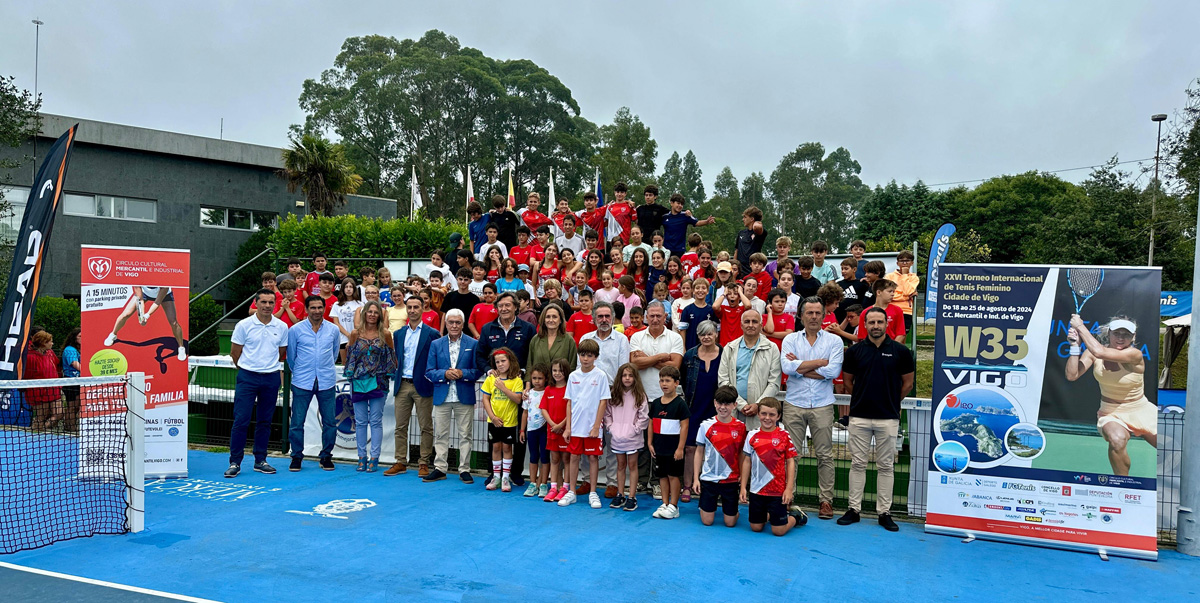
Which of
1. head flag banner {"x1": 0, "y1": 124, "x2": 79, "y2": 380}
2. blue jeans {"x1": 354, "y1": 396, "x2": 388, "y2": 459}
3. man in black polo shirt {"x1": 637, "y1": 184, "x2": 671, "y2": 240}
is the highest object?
man in black polo shirt {"x1": 637, "y1": 184, "x2": 671, "y2": 240}

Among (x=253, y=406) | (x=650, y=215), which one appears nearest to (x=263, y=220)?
(x=650, y=215)

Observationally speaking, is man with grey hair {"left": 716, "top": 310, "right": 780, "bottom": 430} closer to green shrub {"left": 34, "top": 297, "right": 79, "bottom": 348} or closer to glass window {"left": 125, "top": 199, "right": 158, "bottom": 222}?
green shrub {"left": 34, "top": 297, "right": 79, "bottom": 348}

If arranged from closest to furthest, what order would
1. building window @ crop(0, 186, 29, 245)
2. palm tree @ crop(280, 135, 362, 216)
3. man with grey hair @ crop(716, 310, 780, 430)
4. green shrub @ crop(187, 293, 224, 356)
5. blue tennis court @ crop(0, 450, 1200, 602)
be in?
blue tennis court @ crop(0, 450, 1200, 602) → man with grey hair @ crop(716, 310, 780, 430) → building window @ crop(0, 186, 29, 245) → green shrub @ crop(187, 293, 224, 356) → palm tree @ crop(280, 135, 362, 216)

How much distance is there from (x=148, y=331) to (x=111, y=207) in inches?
738

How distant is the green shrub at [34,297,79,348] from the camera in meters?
20.6

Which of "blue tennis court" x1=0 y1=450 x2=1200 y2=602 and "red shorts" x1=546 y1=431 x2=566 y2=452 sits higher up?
"red shorts" x1=546 y1=431 x2=566 y2=452

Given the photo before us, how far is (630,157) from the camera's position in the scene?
43.8 m

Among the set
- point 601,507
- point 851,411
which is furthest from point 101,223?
point 851,411

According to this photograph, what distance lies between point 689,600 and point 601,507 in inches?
105

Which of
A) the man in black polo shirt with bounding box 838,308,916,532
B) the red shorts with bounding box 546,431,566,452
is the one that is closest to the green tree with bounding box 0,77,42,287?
the red shorts with bounding box 546,431,566,452

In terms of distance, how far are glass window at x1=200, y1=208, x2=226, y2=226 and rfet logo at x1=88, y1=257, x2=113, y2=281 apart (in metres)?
19.5

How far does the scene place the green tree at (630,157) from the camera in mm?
42188

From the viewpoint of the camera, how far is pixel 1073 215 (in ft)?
124

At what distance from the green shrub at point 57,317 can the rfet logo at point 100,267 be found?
14378 mm
